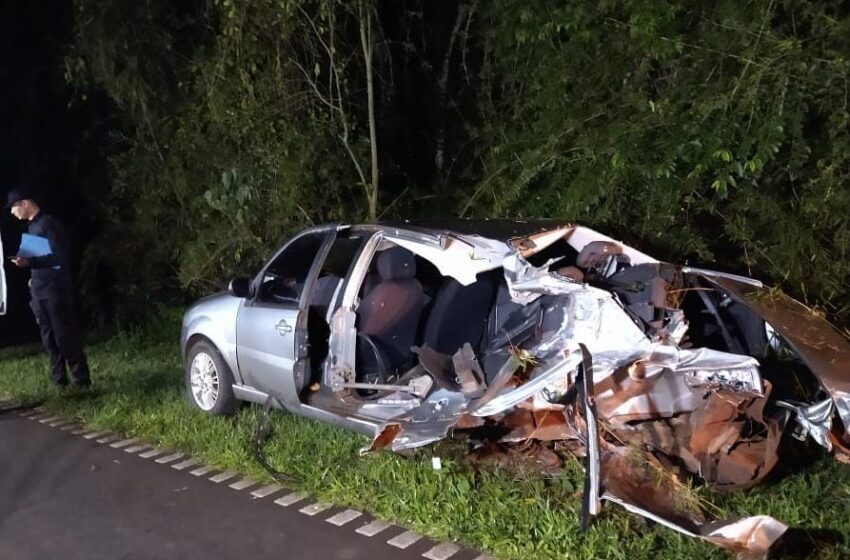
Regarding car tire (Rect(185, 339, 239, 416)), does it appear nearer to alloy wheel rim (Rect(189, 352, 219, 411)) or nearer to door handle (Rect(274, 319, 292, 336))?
alloy wheel rim (Rect(189, 352, 219, 411))

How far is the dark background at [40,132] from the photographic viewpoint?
12156 millimetres

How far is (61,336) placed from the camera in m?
7.59

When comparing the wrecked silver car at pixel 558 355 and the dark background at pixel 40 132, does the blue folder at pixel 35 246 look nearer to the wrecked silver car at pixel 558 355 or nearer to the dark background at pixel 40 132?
the wrecked silver car at pixel 558 355

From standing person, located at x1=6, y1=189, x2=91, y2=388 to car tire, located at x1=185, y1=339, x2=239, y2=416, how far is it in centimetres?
170

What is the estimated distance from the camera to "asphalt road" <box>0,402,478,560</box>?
13.7 feet

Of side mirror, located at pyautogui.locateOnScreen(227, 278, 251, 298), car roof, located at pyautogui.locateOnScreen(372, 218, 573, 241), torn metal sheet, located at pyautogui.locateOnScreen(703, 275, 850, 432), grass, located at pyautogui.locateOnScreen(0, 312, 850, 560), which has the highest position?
car roof, located at pyautogui.locateOnScreen(372, 218, 573, 241)

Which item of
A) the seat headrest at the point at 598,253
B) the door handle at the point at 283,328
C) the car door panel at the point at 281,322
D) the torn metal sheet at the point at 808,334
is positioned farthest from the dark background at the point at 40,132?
the torn metal sheet at the point at 808,334

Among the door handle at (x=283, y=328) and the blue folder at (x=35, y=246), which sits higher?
the blue folder at (x=35, y=246)

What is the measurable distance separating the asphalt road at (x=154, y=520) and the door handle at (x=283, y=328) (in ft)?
3.46

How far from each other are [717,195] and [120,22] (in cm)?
739

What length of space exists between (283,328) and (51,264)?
127 inches

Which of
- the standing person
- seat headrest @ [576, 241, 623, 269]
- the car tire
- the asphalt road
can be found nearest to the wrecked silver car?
seat headrest @ [576, 241, 623, 269]

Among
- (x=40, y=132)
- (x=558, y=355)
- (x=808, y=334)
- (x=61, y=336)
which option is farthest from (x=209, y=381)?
(x=40, y=132)

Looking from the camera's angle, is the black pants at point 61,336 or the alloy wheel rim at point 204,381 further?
the black pants at point 61,336
